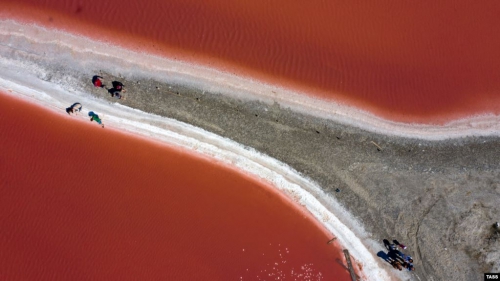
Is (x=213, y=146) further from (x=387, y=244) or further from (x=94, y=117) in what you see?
(x=387, y=244)

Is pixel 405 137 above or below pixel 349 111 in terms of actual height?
below

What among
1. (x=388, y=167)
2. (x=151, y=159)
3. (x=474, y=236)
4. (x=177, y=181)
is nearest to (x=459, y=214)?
(x=474, y=236)

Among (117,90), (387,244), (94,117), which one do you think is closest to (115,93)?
(117,90)

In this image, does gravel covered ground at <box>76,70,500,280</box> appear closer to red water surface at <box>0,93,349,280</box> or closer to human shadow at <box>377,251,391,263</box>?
human shadow at <box>377,251,391,263</box>

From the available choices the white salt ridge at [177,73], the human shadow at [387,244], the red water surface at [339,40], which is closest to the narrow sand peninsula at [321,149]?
the white salt ridge at [177,73]

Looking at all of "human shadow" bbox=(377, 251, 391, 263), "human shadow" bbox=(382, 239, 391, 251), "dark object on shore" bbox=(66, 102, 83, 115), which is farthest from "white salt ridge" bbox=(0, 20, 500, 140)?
"human shadow" bbox=(377, 251, 391, 263)

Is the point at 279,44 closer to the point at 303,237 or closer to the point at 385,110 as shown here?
the point at 385,110
